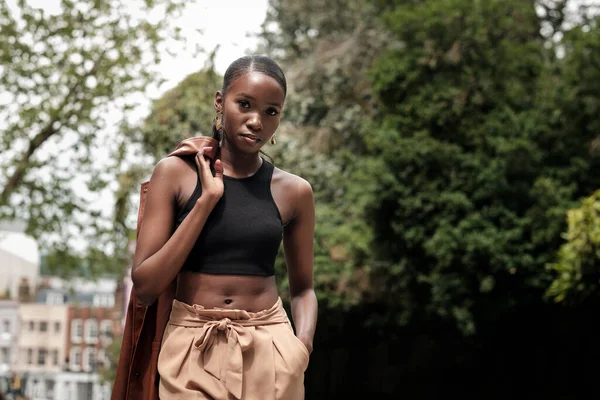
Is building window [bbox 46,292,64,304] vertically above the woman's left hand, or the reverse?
building window [bbox 46,292,64,304]

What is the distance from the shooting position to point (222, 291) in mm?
2850

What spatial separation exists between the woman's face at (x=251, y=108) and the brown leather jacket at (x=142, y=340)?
12 cm

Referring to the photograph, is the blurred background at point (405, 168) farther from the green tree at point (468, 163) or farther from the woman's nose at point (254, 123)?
the woman's nose at point (254, 123)

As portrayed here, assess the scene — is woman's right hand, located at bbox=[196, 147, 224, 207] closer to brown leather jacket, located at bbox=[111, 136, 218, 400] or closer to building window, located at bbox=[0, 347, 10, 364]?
brown leather jacket, located at bbox=[111, 136, 218, 400]

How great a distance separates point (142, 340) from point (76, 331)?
9639 centimetres

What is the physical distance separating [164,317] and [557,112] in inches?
695

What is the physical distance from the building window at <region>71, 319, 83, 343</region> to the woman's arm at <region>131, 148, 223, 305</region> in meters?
96.1

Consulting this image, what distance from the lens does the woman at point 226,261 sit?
109 inches

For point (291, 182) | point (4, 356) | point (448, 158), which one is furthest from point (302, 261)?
point (4, 356)

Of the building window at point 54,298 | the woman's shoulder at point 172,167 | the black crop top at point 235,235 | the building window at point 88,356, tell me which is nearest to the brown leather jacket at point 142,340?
the woman's shoulder at point 172,167

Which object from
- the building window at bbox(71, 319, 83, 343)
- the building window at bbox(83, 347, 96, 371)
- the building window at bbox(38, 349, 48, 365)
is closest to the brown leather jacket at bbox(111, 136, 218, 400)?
the building window at bbox(83, 347, 96, 371)

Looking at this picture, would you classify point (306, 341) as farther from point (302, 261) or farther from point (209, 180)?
point (209, 180)

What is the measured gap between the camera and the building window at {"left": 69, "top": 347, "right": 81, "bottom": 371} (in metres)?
96.0

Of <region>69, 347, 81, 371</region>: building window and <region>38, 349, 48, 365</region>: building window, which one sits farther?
<region>38, 349, 48, 365</region>: building window
